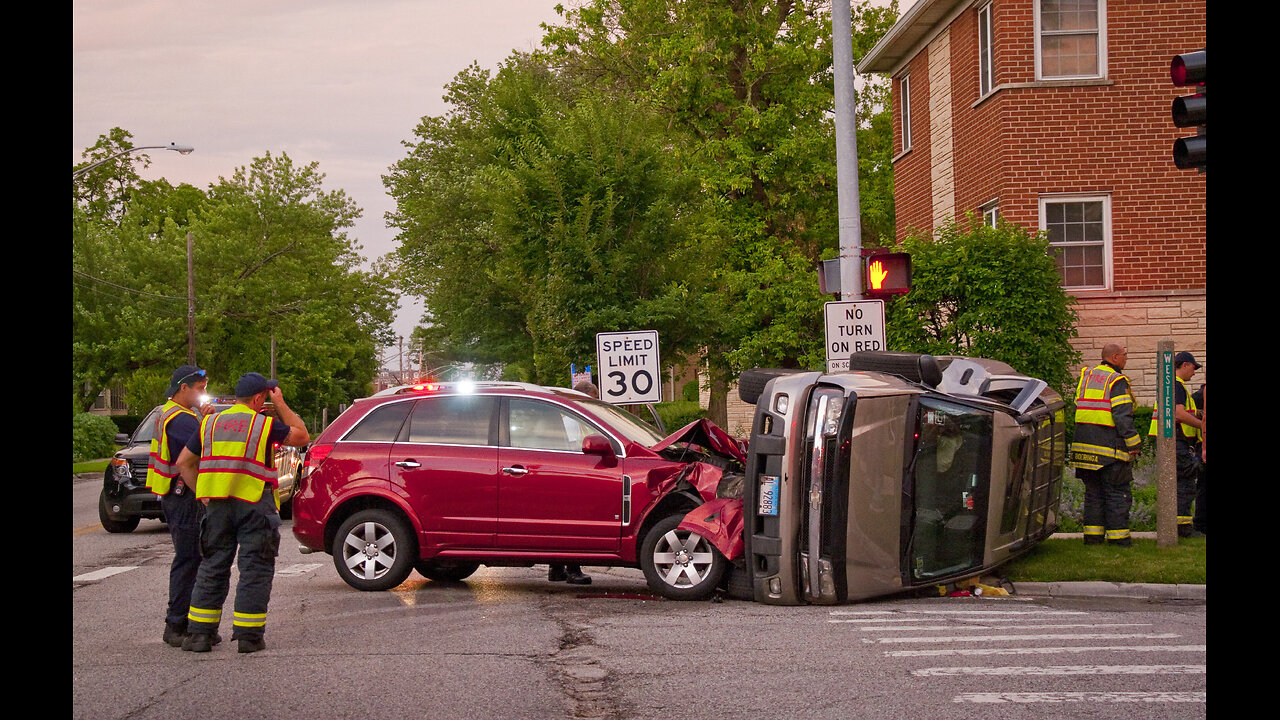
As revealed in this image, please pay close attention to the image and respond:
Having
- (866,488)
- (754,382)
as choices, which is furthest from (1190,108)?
(754,382)

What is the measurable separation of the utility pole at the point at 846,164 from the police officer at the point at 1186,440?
10.7 feet

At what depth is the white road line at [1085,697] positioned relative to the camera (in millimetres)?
6469

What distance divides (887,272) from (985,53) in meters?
8.61

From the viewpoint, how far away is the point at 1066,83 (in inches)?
761

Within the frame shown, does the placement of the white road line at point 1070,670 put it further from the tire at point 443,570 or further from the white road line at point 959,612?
the tire at point 443,570

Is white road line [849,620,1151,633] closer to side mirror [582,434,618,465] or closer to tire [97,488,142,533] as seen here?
side mirror [582,434,618,465]

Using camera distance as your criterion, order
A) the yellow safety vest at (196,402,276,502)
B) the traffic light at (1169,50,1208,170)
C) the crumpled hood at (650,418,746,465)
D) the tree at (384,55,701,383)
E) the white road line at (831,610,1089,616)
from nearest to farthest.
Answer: the traffic light at (1169,50,1208,170), the yellow safety vest at (196,402,276,502), the white road line at (831,610,1089,616), the crumpled hood at (650,418,746,465), the tree at (384,55,701,383)

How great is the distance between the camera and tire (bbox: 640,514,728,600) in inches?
408

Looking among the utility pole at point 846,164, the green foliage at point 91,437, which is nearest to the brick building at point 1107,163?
the utility pole at point 846,164

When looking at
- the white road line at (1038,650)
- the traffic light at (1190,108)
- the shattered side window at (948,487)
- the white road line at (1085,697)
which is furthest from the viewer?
the shattered side window at (948,487)

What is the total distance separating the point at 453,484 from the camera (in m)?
10.9

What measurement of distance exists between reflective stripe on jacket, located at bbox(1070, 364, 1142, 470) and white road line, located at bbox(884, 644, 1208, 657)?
4473mm

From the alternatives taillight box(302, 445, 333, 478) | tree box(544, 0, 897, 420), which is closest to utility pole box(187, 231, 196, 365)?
tree box(544, 0, 897, 420)
